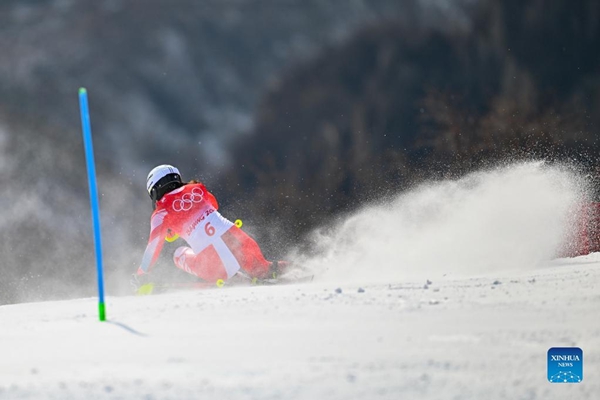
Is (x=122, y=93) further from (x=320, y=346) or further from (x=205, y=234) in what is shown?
(x=320, y=346)

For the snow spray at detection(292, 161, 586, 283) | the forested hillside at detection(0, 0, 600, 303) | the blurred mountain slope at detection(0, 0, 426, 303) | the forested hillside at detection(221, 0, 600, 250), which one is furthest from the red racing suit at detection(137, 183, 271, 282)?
the blurred mountain slope at detection(0, 0, 426, 303)

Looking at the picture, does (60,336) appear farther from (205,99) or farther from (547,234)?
(205,99)

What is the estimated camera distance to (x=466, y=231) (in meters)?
6.69

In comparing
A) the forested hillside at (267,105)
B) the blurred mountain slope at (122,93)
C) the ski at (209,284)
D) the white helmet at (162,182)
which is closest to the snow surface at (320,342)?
the ski at (209,284)

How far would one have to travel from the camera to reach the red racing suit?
5.80 meters

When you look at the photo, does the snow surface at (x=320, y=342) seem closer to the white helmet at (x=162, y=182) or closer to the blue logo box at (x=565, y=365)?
the blue logo box at (x=565, y=365)

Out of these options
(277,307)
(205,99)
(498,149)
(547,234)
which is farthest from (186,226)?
(205,99)

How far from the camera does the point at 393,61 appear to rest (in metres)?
13.1

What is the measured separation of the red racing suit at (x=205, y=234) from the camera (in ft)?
19.0

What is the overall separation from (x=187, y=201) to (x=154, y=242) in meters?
0.40

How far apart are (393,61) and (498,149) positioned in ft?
7.55

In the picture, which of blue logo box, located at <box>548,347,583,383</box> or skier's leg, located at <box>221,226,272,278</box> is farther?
skier's leg, located at <box>221,226,272,278</box>

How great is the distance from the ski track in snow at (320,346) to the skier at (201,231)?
6.17ft

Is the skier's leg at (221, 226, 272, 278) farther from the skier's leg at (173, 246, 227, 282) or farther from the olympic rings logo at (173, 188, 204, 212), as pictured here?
the olympic rings logo at (173, 188, 204, 212)
